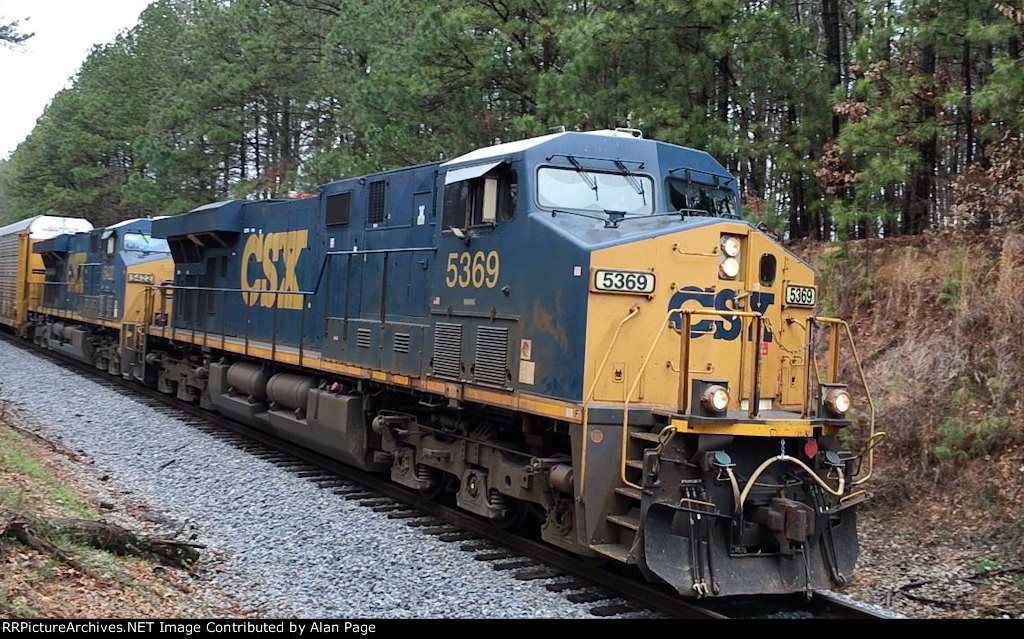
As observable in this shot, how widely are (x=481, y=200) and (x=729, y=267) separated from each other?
2.20 m

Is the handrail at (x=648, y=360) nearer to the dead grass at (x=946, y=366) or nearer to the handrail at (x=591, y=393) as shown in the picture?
the handrail at (x=591, y=393)

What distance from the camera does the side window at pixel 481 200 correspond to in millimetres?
7355

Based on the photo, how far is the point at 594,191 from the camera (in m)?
7.33

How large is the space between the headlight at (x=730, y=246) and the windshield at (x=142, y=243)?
611 inches

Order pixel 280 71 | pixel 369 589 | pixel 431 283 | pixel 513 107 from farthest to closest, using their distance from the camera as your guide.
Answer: pixel 280 71 < pixel 513 107 < pixel 431 283 < pixel 369 589

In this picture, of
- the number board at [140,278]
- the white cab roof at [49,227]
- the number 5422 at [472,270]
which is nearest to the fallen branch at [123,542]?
the number 5422 at [472,270]

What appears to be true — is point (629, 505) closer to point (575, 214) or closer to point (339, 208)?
point (575, 214)

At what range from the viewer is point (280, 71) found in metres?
28.3

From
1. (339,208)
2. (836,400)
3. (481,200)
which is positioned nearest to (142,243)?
(339,208)
